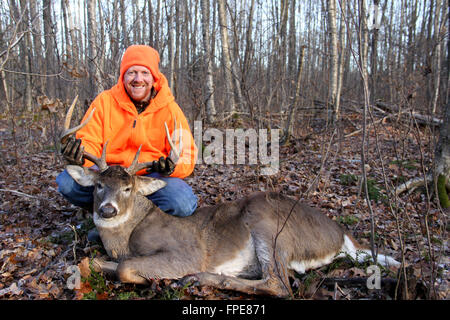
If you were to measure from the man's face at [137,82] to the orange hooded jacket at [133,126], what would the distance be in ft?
0.19

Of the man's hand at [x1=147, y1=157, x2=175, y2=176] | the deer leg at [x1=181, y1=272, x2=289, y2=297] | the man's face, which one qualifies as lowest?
the deer leg at [x1=181, y1=272, x2=289, y2=297]

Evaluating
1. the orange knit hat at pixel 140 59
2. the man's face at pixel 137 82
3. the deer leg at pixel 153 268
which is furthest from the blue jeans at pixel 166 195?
A: the orange knit hat at pixel 140 59

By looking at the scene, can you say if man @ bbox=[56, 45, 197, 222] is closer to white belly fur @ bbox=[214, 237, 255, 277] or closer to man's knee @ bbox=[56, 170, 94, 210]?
man's knee @ bbox=[56, 170, 94, 210]

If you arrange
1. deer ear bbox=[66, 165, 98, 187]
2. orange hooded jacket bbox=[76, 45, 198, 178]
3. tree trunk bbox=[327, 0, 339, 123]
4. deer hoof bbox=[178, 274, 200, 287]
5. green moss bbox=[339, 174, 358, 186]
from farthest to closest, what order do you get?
tree trunk bbox=[327, 0, 339, 123] → green moss bbox=[339, 174, 358, 186] → orange hooded jacket bbox=[76, 45, 198, 178] → deer ear bbox=[66, 165, 98, 187] → deer hoof bbox=[178, 274, 200, 287]

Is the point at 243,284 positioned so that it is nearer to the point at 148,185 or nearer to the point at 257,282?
the point at 257,282

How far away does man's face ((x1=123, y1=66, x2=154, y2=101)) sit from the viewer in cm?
417

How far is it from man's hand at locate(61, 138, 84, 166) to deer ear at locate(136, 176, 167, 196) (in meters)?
0.60

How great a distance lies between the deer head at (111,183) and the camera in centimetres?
323

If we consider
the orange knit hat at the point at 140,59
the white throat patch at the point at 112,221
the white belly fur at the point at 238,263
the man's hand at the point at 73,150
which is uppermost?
the orange knit hat at the point at 140,59

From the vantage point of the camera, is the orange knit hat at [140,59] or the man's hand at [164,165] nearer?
the man's hand at [164,165]

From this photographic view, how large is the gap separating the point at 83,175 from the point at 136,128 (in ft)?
2.79

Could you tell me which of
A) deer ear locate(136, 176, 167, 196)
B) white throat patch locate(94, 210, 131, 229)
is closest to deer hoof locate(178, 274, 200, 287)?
white throat patch locate(94, 210, 131, 229)

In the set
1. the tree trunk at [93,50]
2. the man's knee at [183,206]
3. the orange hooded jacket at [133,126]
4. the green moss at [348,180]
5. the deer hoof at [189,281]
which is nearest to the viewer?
the deer hoof at [189,281]

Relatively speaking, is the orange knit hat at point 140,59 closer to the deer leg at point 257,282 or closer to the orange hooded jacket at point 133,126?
the orange hooded jacket at point 133,126
